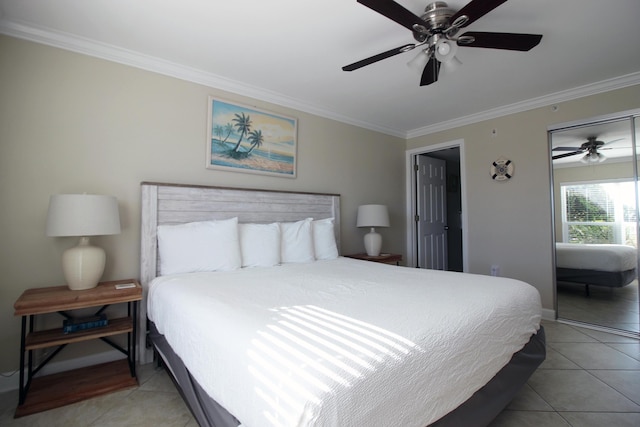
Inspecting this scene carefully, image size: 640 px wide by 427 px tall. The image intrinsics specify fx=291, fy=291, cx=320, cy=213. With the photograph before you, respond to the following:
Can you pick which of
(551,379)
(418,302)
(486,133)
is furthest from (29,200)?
(486,133)

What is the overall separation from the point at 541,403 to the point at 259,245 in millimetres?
2262

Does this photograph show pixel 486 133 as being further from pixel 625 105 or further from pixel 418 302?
pixel 418 302

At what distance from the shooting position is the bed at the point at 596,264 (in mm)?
2895

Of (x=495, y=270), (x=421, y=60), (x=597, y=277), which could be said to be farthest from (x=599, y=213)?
(x=421, y=60)

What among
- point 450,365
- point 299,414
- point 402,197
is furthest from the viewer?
point 402,197

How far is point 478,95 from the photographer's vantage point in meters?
3.28

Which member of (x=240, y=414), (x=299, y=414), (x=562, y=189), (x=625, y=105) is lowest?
(x=240, y=414)

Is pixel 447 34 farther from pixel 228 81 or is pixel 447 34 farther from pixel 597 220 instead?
pixel 597 220

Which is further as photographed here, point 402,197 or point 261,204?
point 402,197

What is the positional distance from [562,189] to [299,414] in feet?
12.6

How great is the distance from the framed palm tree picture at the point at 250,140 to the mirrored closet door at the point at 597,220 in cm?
303

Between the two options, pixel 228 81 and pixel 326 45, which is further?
pixel 228 81

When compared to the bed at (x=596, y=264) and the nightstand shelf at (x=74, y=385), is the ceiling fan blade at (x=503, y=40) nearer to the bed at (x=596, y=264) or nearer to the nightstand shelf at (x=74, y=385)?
the bed at (x=596, y=264)

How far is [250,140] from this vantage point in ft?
9.99
